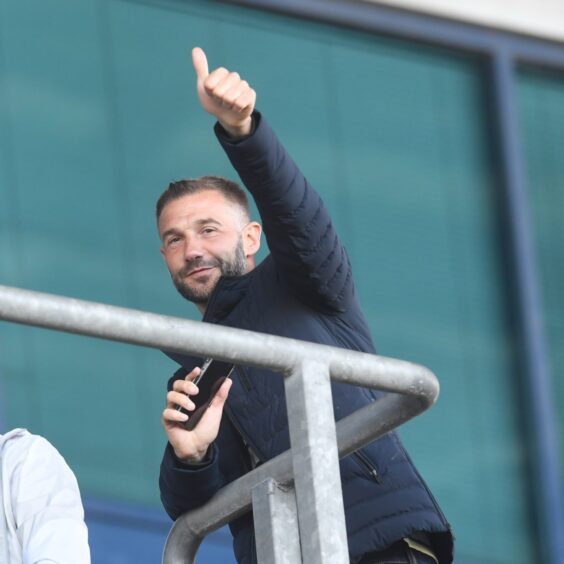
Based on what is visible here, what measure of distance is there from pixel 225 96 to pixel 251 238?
611mm

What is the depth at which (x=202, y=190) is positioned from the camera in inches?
173

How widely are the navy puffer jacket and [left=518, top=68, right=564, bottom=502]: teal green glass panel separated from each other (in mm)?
5513

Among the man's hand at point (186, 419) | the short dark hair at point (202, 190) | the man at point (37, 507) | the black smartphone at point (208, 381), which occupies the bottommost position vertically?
the man at point (37, 507)

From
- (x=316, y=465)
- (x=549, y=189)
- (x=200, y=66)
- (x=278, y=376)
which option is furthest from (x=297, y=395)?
(x=549, y=189)

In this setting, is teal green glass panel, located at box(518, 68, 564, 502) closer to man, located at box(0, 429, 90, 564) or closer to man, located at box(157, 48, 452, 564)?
man, located at box(157, 48, 452, 564)

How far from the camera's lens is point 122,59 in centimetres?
844

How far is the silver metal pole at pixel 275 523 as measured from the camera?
3303 millimetres

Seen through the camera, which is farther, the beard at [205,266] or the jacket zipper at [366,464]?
the beard at [205,266]

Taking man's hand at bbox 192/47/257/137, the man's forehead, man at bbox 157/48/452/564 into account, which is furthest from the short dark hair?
man's hand at bbox 192/47/257/137

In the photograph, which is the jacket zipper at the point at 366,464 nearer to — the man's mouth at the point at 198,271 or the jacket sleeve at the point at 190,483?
the jacket sleeve at the point at 190,483

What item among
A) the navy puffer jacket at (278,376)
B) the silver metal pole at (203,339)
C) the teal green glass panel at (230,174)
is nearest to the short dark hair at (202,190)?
the navy puffer jacket at (278,376)

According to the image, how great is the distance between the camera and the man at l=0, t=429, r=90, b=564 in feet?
11.7

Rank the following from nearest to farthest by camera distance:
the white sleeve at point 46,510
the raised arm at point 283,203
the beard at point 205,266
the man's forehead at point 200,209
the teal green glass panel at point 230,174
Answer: the white sleeve at point 46,510 → the raised arm at point 283,203 → the beard at point 205,266 → the man's forehead at point 200,209 → the teal green glass panel at point 230,174

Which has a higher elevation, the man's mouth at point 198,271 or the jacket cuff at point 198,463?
the man's mouth at point 198,271
